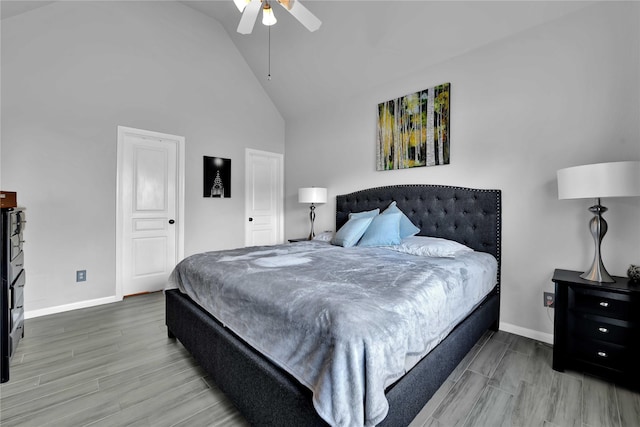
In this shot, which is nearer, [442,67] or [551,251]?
[551,251]

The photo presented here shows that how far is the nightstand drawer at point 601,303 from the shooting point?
69.1 inches

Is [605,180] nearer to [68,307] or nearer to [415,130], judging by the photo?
[415,130]

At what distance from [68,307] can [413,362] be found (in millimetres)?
3664

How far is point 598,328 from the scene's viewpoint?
185cm

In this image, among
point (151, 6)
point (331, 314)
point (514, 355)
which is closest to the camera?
point (331, 314)

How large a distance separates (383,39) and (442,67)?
2.39 ft

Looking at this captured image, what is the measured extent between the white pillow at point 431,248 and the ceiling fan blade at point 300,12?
2.12 m

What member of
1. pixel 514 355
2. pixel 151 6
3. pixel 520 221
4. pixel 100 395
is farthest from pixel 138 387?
pixel 151 6

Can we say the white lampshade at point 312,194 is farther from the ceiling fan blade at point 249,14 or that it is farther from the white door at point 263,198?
the ceiling fan blade at point 249,14

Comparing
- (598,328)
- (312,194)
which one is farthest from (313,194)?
(598,328)

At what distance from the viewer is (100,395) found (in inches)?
66.3

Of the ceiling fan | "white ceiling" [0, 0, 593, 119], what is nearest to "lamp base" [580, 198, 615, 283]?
"white ceiling" [0, 0, 593, 119]

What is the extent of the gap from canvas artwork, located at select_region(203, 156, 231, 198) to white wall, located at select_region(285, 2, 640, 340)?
2850mm

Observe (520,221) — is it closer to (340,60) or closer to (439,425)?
(439,425)
